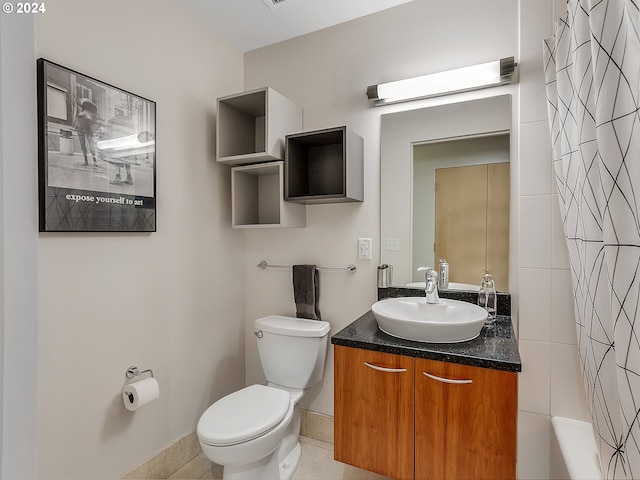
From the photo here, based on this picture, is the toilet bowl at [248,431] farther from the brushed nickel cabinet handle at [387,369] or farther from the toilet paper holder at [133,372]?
the brushed nickel cabinet handle at [387,369]

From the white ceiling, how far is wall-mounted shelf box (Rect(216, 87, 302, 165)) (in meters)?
0.40

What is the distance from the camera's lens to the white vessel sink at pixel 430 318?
1.24 metres

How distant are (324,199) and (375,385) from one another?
0.92 metres

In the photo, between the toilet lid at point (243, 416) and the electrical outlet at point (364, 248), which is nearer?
the toilet lid at point (243, 416)

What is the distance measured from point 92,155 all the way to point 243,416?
1.23 meters

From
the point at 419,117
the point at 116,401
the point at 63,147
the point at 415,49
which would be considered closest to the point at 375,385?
the point at 116,401

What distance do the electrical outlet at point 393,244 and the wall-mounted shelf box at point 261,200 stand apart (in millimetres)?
518

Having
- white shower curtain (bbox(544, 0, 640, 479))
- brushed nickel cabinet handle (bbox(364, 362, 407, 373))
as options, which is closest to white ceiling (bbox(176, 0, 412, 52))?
white shower curtain (bbox(544, 0, 640, 479))

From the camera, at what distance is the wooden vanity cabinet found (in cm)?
112

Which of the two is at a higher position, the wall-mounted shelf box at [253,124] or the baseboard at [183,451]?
the wall-mounted shelf box at [253,124]

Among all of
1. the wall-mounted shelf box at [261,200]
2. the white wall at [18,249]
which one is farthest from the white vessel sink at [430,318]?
the white wall at [18,249]

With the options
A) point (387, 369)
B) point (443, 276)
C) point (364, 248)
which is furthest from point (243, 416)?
point (443, 276)

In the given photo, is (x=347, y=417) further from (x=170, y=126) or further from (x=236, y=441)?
(x=170, y=126)

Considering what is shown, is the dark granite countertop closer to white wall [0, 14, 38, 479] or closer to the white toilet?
the white toilet
